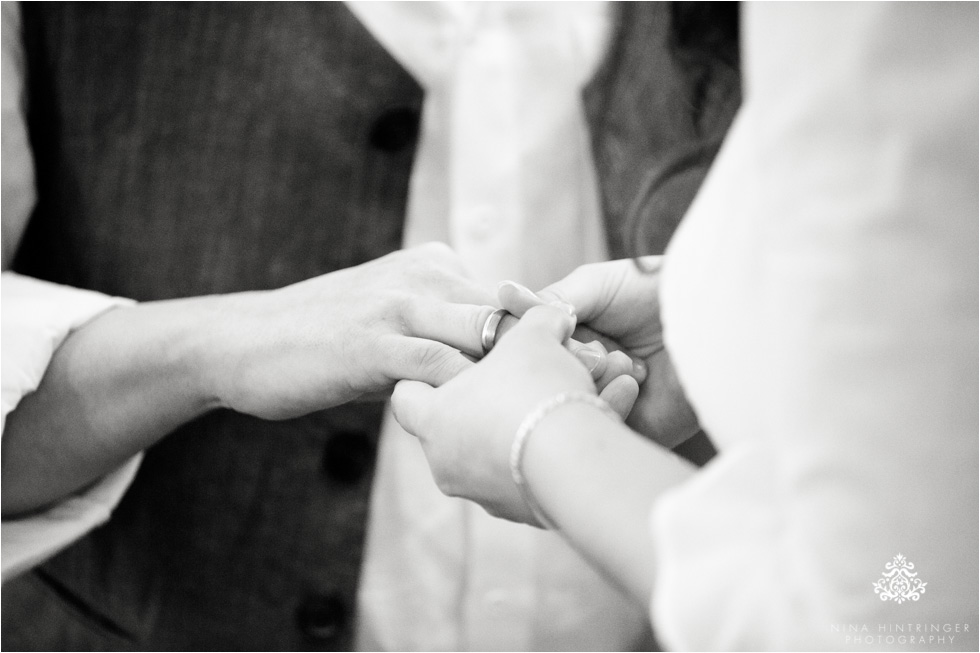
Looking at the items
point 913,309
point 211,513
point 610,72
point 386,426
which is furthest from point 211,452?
point 913,309

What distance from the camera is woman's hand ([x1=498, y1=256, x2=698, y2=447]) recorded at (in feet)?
1.66

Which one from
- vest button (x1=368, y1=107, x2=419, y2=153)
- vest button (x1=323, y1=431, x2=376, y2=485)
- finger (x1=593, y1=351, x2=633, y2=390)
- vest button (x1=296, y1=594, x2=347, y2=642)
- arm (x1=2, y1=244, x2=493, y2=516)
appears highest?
vest button (x1=368, y1=107, x2=419, y2=153)

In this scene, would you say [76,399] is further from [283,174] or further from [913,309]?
[913,309]

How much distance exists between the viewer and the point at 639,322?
53 cm

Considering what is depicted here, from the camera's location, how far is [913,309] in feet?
0.87

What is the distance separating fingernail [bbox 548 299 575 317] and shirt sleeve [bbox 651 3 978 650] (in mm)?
218

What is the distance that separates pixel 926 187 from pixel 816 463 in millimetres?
100

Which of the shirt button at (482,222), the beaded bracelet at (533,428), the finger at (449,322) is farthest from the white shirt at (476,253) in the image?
the beaded bracelet at (533,428)

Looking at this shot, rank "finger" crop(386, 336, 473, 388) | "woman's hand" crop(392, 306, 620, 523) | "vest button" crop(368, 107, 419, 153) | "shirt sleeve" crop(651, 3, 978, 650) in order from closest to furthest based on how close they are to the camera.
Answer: "shirt sleeve" crop(651, 3, 978, 650)
"woman's hand" crop(392, 306, 620, 523)
"finger" crop(386, 336, 473, 388)
"vest button" crop(368, 107, 419, 153)

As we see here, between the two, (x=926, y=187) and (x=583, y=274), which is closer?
(x=926, y=187)

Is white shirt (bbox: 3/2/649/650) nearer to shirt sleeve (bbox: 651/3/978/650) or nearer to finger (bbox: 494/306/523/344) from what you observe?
finger (bbox: 494/306/523/344)

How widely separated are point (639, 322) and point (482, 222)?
141mm

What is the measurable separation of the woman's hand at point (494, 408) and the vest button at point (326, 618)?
9.9 inches

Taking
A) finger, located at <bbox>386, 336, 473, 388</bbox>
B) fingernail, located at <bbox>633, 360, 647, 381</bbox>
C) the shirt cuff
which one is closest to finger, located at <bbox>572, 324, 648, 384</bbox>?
fingernail, located at <bbox>633, 360, 647, 381</bbox>
